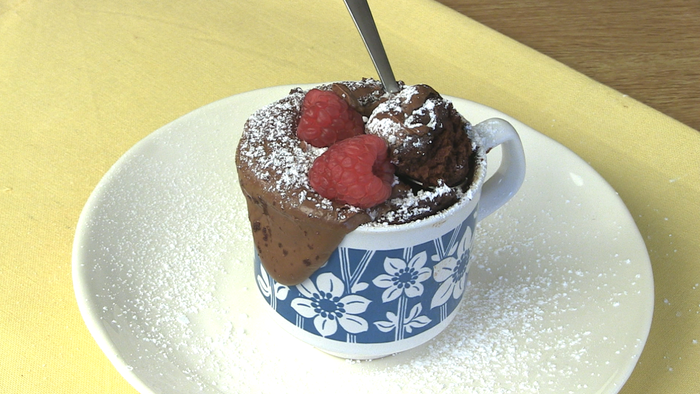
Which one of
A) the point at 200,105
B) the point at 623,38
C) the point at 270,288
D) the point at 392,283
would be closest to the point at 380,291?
the point at 392,283

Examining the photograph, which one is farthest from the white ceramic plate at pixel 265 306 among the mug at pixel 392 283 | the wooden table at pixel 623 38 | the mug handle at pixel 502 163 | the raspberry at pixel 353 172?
the wooden table at pixel 623 38

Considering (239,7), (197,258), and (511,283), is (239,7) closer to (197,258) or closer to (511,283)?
(197,258)

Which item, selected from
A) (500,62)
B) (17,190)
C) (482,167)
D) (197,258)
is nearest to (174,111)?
Result: (17,190)

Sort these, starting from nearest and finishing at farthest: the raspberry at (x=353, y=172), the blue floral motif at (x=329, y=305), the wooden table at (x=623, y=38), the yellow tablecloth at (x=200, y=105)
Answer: the raspberry at (x=353, y=172)
the blue floral motif at (x=329, y=305)
the yellow tablecloth at (x=200, y=105)
the wooden table at (x=623, y=38)

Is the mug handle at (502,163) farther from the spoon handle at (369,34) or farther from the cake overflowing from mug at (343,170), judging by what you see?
the spoon handle at (369,34)

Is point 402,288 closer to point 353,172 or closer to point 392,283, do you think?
point 392,283

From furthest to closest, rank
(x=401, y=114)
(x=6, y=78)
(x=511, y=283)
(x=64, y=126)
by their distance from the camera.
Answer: (x=6, y=78)
(x=64, y=126)
(x=511, y=283)
(x=401, y=114)

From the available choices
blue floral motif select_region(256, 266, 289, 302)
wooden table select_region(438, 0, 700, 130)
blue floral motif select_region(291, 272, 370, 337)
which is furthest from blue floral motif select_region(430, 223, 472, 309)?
wooden table select_region(438, 0, 700, 130)
